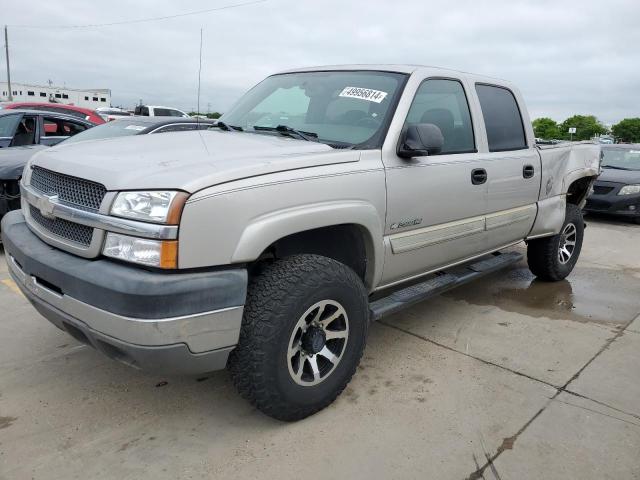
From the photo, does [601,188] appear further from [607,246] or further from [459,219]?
[459,219]

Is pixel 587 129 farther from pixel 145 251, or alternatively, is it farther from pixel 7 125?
pixel 145 251

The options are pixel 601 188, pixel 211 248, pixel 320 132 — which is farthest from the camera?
pixel 601 188

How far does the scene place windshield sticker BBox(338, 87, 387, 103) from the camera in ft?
10.8

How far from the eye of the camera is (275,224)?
94.5 inches

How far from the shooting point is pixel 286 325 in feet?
8.07

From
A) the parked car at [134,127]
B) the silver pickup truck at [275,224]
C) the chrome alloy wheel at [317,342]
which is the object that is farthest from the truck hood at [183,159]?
the parked car at [134,127]

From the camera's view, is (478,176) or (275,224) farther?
(478,176)

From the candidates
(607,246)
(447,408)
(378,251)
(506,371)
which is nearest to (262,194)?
(378,251)

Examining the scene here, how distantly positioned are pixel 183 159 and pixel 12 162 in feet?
14.8

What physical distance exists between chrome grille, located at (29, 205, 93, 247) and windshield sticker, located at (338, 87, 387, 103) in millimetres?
1817

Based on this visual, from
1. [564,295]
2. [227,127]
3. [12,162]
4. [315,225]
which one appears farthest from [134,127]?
[564,295]

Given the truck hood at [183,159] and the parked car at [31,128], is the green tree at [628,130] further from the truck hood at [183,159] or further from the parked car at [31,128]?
the truck hood at [183,159]

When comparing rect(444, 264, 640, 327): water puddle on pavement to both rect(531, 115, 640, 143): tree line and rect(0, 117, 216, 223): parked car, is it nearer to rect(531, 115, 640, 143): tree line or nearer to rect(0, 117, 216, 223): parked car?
rect(0, 117, 216, 223): parked car

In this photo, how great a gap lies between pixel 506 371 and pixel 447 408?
2.25 feet
